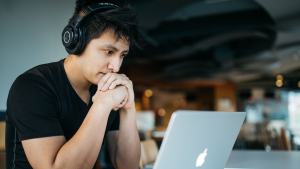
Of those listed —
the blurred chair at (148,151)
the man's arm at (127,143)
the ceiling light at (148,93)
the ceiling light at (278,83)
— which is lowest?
the ceiling light at (148,93)

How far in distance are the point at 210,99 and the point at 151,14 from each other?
12.3 meters

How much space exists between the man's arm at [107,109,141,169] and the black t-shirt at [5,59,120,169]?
191 millimetres

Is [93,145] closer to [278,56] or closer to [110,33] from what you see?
[110,33]

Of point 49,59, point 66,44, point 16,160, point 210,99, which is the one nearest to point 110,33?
point 66,44

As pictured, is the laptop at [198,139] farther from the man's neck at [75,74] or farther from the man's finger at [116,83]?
the man's neck at [75,74]

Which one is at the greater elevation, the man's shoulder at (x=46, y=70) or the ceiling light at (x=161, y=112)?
the man's shoulder at (x=46, y=70)

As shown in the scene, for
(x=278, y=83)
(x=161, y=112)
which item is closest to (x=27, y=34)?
(x=278, y=83)

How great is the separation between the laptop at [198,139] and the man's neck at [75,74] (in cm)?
61

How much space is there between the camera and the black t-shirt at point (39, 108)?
2.84ft

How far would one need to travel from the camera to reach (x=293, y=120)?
1413cm

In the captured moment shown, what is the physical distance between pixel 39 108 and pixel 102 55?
31cm

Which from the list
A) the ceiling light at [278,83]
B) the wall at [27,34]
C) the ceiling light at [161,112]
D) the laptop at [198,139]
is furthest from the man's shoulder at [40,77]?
the ceiling light at [161,112]

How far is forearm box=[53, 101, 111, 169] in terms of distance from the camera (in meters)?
0.82

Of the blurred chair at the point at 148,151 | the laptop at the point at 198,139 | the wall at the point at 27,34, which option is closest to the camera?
the laptop at the point at 198,139
